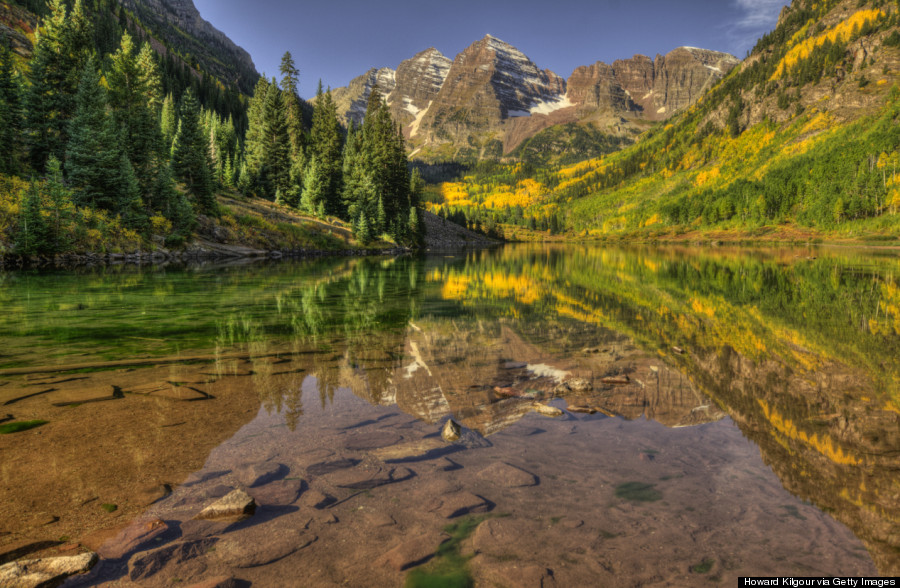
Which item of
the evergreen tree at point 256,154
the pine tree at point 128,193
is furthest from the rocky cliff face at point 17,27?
the pine tree at point 128,193

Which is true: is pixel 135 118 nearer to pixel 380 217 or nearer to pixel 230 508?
pixel 380 217

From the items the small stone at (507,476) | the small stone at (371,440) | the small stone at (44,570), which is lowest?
the small stone at (371,440)

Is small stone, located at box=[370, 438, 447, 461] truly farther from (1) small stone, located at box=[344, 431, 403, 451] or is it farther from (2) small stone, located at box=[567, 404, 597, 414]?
(2) small stone, located at box=[567, 404, 597, 414]

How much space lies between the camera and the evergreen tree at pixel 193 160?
177 ft

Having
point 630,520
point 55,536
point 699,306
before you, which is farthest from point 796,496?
point 699,306

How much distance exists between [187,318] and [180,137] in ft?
165

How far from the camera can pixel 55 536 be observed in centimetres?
452

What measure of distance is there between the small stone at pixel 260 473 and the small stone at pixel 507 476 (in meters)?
→ 2.81

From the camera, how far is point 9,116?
4209cm

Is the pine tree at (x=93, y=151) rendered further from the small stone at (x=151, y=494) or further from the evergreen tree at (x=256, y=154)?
the small stone at (x=151, y=494)

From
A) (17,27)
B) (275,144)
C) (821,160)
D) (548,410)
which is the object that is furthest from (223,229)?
(821,160)

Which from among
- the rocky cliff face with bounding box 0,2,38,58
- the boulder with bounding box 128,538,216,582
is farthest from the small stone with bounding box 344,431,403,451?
the rocky cliff face with bounding box 0,2,38,58

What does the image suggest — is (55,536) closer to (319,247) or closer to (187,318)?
(187,318)

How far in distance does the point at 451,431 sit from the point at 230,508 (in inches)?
138
